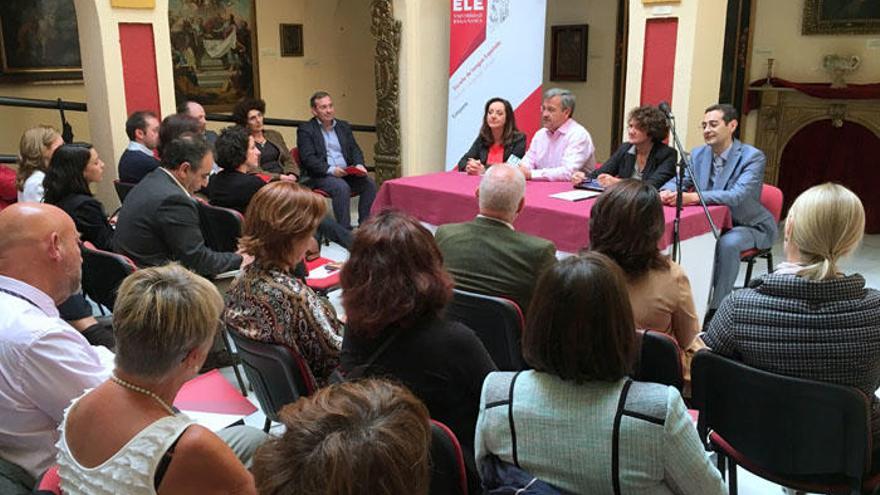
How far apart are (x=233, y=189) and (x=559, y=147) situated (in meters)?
2.12

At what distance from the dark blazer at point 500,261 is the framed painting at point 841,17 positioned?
208 inches

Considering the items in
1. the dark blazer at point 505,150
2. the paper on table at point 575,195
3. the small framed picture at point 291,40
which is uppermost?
the small framed picture at point 291,40

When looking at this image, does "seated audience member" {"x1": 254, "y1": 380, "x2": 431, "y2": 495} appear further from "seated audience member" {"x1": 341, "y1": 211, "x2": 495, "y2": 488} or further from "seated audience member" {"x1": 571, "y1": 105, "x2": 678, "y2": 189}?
"seated audience member" {"x1": 571, "y1": 105, "x2": 678, "y2": 189}

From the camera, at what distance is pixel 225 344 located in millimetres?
3354

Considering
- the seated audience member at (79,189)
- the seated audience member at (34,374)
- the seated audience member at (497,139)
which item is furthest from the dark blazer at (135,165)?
the seated audience member at (34,374)

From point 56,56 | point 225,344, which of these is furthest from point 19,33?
point 225,344

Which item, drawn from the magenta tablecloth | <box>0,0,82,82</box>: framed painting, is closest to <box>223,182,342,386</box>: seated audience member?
the magenta tablecloth

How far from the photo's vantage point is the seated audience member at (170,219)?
3.07 meters

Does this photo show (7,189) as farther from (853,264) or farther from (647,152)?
(853,264)

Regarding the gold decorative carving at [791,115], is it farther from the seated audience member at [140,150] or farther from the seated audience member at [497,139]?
the seated audience member at [140,150]

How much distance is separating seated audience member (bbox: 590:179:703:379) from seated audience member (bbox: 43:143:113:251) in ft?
7.68

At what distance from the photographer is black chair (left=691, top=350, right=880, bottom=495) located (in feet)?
5.65

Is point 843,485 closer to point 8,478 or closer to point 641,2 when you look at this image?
point 8,478

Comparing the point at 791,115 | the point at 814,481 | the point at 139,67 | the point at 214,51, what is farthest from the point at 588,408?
the point at 214,51
